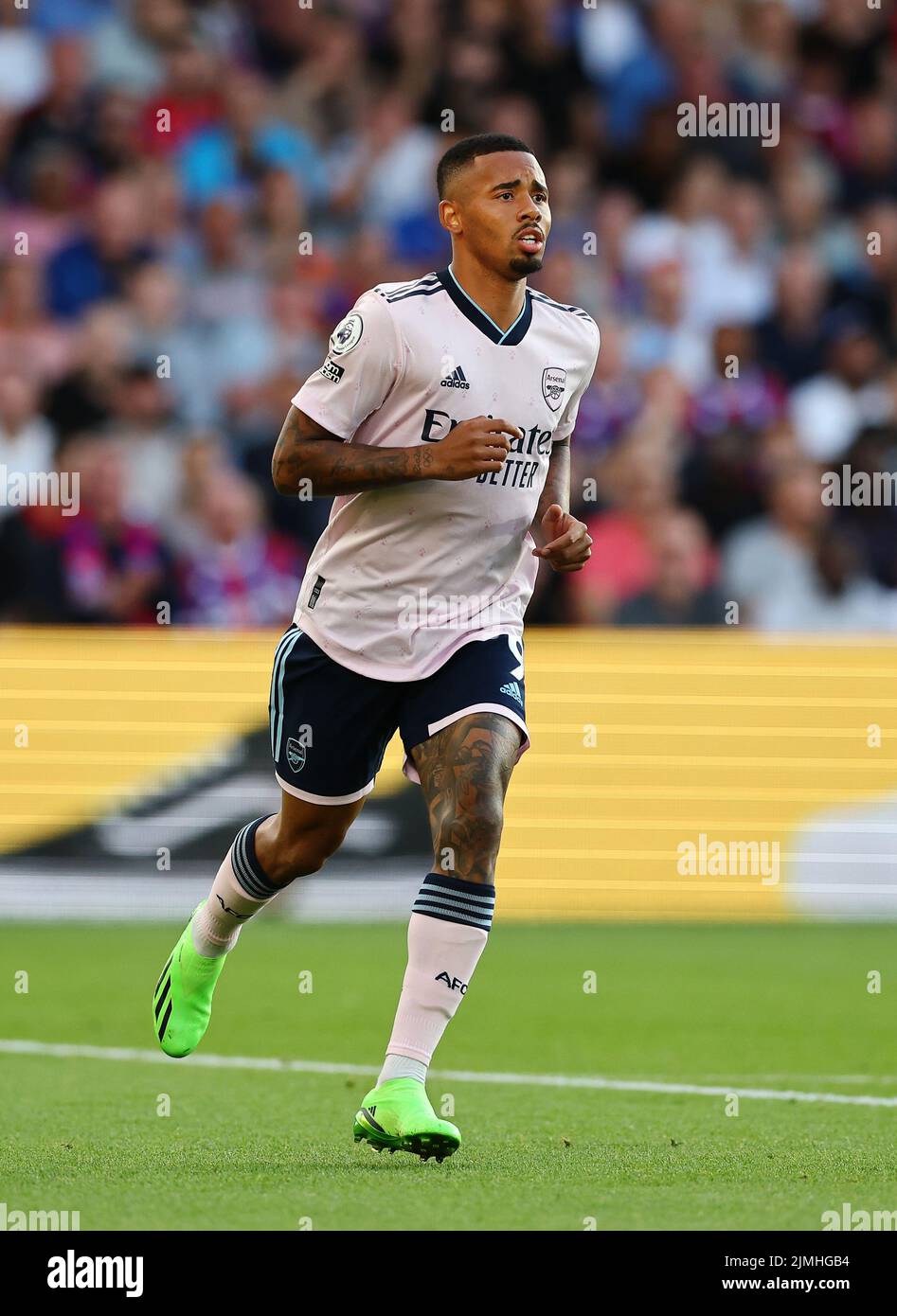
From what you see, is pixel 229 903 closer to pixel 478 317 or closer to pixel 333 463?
pixel 333 463

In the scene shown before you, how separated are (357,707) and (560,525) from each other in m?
0.77

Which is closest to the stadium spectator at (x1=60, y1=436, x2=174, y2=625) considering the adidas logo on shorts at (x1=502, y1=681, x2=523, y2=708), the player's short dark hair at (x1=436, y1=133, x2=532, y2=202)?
the player's short dark hair at (x1=436, y1=133, x2=532, y2=202)

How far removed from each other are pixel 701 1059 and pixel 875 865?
14.8ft

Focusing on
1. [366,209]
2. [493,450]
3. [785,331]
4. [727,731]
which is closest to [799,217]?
[785,331]

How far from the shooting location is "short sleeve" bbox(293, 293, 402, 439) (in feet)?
19.4

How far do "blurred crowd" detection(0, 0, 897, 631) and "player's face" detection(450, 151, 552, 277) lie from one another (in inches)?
277

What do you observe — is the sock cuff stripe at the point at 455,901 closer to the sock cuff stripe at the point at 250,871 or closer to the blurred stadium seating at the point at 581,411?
the sock cuff stripe at the point at 250,871

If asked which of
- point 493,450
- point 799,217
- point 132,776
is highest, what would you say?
point 799,217

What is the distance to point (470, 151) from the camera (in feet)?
20.2

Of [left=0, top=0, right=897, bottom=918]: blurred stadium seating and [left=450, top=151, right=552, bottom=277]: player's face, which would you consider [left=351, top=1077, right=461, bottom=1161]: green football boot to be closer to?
[left=450, top=151, right=552, bottom=277]: player's face

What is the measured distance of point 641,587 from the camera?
43.4ft

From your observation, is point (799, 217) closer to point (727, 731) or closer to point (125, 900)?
point (727, 731)

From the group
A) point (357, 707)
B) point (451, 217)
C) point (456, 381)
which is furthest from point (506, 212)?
point (357, 707)

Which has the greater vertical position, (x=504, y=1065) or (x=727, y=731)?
(x=727, y=731)
